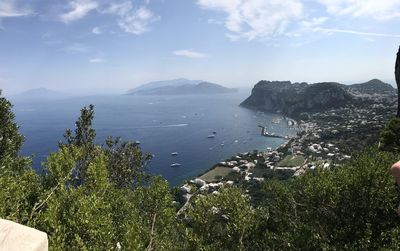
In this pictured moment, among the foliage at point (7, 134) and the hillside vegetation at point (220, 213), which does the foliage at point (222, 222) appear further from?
the foliage at point (7, 134)

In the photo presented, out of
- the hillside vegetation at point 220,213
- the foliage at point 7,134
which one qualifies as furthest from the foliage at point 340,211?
the foliage at point 7,134

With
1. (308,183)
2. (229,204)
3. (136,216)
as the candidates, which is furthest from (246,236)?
(136,216)

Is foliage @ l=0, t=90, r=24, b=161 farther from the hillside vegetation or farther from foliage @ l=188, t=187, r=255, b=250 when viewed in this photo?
foliage @ l=188, t=187, r=255, b=250

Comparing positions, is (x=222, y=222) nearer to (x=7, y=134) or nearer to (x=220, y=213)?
(x=220, y=213)

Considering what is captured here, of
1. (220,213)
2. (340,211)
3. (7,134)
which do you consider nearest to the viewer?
(340,211)

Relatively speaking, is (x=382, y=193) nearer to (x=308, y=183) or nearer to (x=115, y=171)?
(x=308, y=183)

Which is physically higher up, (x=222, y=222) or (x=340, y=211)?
(x=340, y=211)

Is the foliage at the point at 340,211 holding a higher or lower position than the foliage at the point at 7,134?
lower

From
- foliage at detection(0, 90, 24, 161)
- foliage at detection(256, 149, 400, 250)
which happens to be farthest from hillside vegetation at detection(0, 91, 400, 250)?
foliage at detection(0, 90, 24, 161)

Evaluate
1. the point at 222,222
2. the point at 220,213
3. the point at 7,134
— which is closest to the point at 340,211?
the point at 222,222
